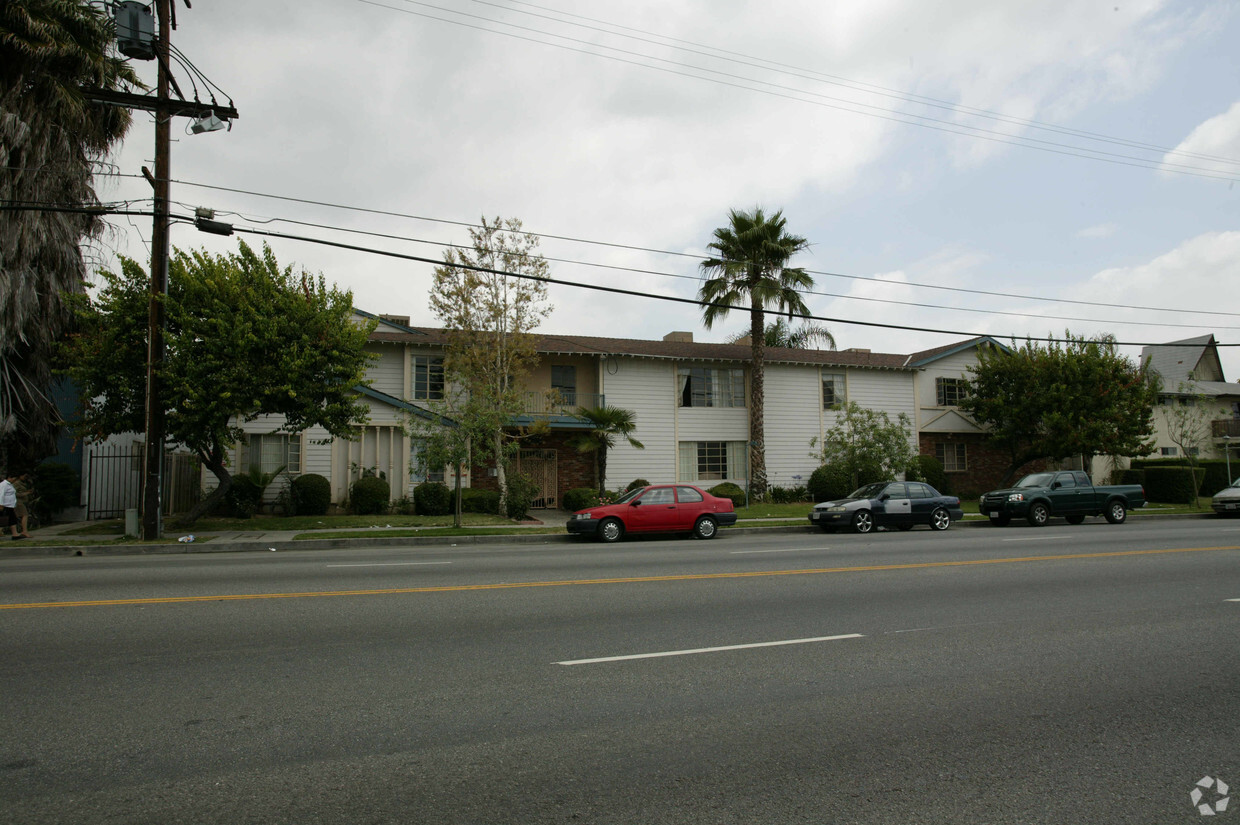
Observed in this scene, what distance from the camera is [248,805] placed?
3.48 metres

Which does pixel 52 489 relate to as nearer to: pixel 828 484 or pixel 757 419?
pixel 757 419

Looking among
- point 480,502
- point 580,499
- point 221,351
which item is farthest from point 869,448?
point 221,351

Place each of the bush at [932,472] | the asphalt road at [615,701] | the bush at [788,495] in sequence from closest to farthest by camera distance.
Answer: the asphalt road at [615,701] < the bush at [788,495] < the bush at [932,472]

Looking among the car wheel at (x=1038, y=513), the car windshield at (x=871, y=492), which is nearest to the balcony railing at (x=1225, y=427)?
the car wheel at (x=1038, y=513)

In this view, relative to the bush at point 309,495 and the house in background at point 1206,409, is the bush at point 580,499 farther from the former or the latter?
the house in background at point 1206,409

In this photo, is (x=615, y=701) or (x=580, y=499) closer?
(x=615, y=701)

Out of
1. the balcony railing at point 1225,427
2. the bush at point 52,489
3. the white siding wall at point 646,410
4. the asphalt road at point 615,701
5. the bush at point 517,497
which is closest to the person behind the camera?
the asphalt road at point 615,701

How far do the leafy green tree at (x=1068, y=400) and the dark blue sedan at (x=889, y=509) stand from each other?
11.2 meters

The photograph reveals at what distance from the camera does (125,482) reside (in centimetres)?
2281

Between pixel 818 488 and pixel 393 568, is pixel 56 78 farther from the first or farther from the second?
pixel 818 488

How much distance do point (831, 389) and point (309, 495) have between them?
2074 cm

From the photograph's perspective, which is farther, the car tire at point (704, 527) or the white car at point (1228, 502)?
the white car at point (1228, 502)

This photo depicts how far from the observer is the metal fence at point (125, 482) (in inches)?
865

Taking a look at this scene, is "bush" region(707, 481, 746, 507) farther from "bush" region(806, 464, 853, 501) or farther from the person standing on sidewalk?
the person standing on sidewalk
